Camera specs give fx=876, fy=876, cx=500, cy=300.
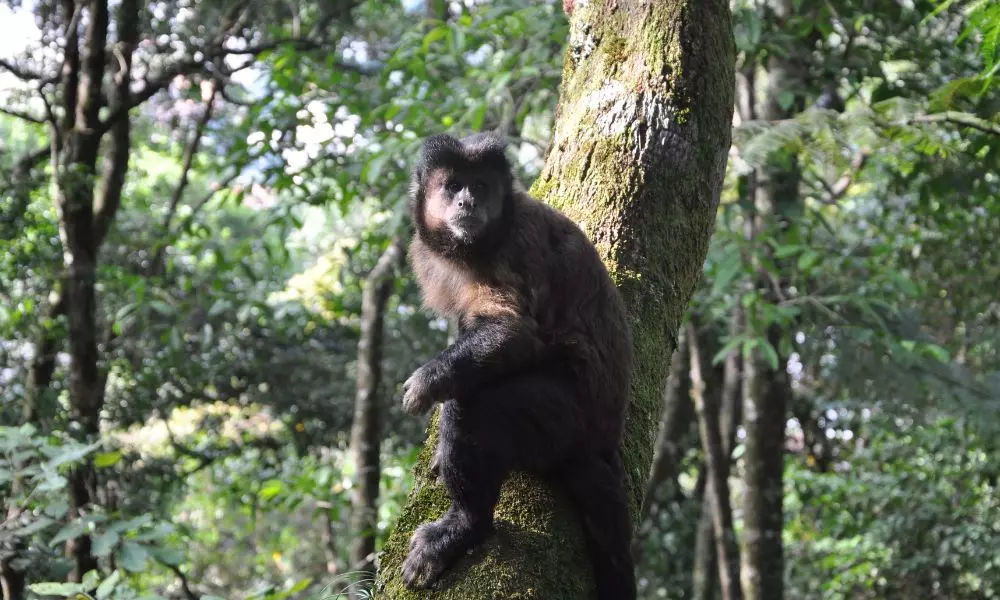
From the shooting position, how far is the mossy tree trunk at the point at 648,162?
12.4ft

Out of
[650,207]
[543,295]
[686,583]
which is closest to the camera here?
[543,295]

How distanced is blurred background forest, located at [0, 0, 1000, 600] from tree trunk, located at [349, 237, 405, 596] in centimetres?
4

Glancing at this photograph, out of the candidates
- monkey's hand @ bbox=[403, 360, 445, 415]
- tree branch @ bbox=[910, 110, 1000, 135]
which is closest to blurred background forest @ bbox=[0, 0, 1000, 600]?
tree branch @ bbox=[910, 110, 1000, 135]

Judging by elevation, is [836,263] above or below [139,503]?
above

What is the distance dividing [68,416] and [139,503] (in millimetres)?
1915

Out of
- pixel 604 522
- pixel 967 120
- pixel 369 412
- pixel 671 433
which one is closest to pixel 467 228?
pixel 604 522

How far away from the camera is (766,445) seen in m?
8.76

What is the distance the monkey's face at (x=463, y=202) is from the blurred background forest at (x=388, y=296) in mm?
1633

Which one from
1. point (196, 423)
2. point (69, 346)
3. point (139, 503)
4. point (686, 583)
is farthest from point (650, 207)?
point (686, 583)

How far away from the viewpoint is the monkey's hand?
10.8 ft

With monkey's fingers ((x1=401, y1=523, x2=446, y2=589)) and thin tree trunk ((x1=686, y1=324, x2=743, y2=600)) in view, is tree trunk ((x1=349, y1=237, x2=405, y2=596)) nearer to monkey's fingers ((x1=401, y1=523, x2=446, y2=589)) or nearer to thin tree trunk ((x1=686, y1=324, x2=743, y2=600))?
thin tree trunk ((x1=686, y1=324, x2=743, y2=600))

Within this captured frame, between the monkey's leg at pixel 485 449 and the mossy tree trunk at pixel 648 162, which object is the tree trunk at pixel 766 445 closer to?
the mossy tree trunk at pixel 648 162

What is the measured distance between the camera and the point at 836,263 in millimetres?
8672

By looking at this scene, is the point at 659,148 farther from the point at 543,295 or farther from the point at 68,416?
the point at 68,416
